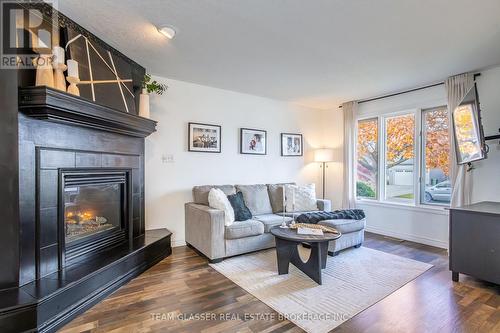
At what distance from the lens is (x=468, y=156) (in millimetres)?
3189

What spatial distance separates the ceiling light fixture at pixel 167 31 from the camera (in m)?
2.38

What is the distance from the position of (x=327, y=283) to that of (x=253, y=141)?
273cm

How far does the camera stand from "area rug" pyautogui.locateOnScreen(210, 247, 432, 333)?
83.7 inches

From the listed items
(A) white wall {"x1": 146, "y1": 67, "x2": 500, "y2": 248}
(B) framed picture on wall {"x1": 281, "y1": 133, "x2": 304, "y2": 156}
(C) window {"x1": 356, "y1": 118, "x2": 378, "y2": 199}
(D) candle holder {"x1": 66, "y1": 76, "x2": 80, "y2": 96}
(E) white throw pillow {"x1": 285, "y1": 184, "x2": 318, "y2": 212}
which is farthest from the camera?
(B) framed picture on wall {"x1": 281, "y1": 133, "x2": 304, "y2": 156}

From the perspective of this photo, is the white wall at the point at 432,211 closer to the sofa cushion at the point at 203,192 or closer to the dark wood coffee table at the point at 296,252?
the dark wood coffee table at the point at 296,252

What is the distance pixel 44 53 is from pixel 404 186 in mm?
5137

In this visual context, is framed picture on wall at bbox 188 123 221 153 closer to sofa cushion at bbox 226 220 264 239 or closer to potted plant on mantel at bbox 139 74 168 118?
potted plant on mantel at bbox 139 74 168 118

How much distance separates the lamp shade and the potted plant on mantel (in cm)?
327

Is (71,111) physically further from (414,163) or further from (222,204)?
(414,163)

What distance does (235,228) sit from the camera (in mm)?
3291

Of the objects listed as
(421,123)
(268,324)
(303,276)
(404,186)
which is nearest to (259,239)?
(303,276)

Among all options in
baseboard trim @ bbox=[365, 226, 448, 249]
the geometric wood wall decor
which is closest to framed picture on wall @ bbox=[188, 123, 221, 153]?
the geometric wood wall decor

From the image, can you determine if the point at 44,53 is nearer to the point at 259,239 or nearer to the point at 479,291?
the point at 259,239

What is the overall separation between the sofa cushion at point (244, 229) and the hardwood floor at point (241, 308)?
0.51 meters
